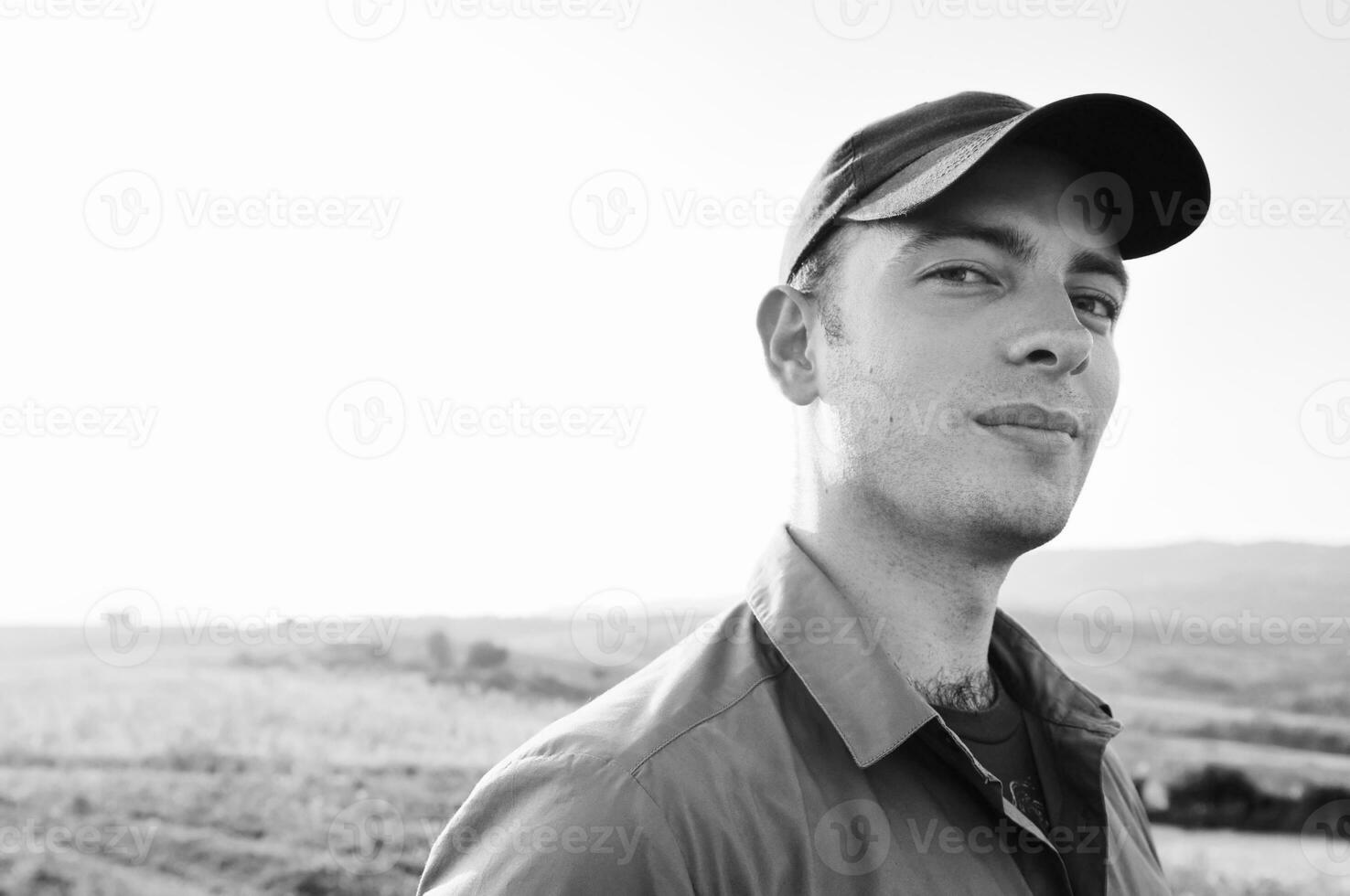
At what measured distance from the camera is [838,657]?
141cm

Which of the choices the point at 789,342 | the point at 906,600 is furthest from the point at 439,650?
the point at 906,600

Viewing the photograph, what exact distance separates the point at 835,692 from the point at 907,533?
0.27 meters

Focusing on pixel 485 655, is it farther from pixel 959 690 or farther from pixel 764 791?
pixel 764 791

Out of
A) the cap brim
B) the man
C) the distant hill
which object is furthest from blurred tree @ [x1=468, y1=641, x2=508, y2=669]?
the cap brim

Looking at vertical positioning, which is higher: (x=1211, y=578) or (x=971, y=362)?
(x=971, y=362)

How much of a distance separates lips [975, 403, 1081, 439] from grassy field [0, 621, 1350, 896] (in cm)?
313

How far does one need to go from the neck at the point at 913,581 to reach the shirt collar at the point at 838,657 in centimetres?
4

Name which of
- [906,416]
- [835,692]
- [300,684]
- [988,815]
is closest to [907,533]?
[906,416]

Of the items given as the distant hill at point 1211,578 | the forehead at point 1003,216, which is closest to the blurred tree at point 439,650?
the distant hill at point 1211,578

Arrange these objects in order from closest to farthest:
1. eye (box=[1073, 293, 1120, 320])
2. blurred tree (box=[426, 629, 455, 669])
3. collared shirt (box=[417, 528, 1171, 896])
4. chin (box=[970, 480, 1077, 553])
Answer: collared shirt (box=[417, 528, 1171, 896]) < chin (box=[970, 480, 1077, 553]) < eye (box=[1073, 293, 1120, 320]) < blurred tree (box=[426, 629, 455, 669])

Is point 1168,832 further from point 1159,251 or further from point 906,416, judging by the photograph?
point 906,416

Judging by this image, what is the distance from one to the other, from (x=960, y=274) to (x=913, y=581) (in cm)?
44

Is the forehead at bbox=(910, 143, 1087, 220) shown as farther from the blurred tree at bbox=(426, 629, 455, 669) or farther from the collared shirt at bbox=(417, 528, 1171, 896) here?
the blurred tree at bbox=(426, 629, 455, 669)

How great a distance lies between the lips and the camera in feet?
4.81
